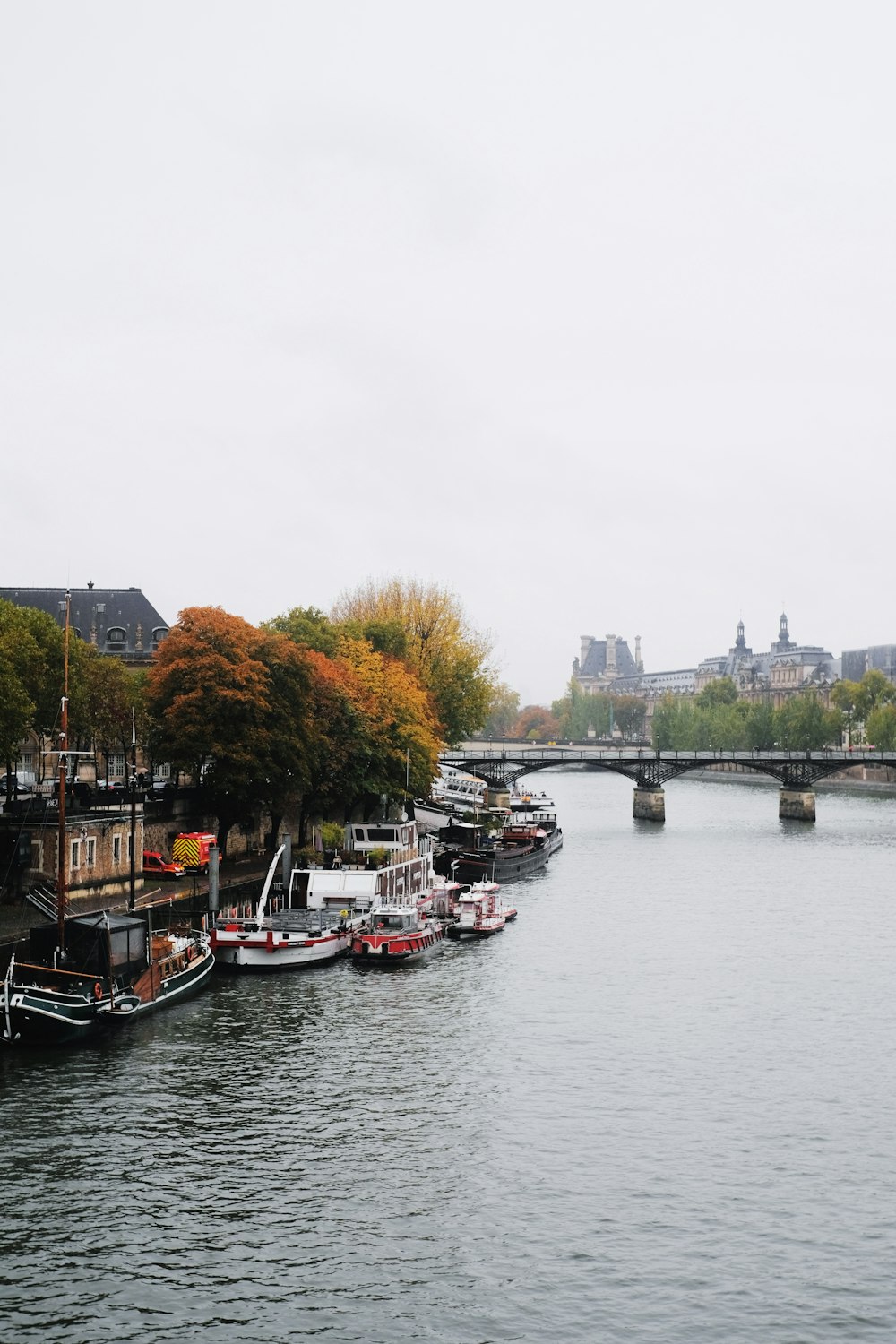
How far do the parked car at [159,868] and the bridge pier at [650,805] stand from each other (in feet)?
257

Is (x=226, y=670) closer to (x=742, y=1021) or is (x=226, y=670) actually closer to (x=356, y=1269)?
(x=742, y=1021)

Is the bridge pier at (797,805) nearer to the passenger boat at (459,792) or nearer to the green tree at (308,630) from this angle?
the passenger boat at (459,792)

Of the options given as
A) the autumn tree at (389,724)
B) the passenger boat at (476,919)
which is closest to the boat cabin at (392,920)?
the passenger boat at (476,919)

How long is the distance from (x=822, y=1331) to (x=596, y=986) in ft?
96.6

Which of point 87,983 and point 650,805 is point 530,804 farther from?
point 87,983

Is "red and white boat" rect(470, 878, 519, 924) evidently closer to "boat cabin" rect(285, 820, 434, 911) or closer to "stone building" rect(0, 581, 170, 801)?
"boat cabin" rect(285, 820, 434, 911)

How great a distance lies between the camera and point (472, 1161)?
36625mm

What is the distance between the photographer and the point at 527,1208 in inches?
1326

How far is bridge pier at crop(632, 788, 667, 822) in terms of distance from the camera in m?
147

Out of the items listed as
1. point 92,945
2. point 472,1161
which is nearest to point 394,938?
point 92,945

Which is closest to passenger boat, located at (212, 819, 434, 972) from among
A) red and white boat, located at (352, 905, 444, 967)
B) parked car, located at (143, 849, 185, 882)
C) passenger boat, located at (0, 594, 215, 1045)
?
red and white boat, located at (352, 905, 444, 967)

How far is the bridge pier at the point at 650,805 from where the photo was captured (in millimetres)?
147250

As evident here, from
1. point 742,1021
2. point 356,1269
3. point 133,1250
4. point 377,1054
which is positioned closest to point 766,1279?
point 356,1269

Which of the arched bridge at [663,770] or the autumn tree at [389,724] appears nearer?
the autumn tree at [389,724]
